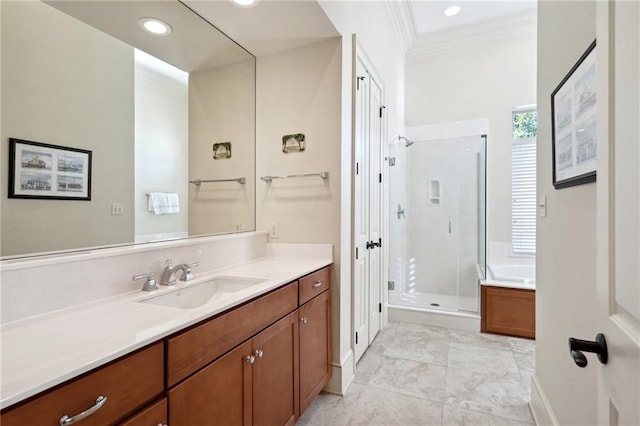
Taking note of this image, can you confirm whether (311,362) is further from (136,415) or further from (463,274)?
(463,274)

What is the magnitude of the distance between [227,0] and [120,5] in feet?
1.73

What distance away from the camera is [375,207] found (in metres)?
2.92

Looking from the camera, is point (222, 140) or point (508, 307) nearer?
point (222, 140)

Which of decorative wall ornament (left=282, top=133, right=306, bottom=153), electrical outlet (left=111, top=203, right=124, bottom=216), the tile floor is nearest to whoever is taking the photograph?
electrical outlet (left=111, top=203, right=124, bottom=216)

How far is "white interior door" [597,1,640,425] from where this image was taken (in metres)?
0.49

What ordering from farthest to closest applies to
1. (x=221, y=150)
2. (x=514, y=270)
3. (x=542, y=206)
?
(x=514, y=270)
(x=221, y=150)
(x=542, y=206)

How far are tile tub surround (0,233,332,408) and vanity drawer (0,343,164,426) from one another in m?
0.03

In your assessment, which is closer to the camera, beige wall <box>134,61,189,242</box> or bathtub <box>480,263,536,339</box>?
beige wall <box>134,61,189,242</box>

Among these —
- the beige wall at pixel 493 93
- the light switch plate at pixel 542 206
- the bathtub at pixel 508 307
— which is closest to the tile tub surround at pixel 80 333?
the light switch plate at pixel 542 206

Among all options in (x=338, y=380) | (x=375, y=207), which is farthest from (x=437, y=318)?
(x=338, y=380)

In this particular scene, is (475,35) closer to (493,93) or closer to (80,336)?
(493,93)

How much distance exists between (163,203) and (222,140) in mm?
669

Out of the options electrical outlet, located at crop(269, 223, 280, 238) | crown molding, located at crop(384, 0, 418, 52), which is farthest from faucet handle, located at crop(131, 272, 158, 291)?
crown molding, located at crop(384, 0, 418, 52)

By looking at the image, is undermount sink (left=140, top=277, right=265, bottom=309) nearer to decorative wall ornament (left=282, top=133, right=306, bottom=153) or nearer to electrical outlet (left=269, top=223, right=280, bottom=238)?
electrical outlet (left=269, top=223, right=280, bottom=238)
